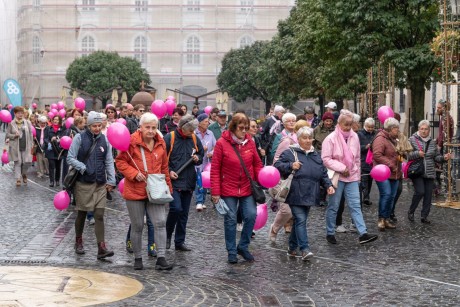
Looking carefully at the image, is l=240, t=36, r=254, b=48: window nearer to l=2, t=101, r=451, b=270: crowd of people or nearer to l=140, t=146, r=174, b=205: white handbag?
l=2, t=101, r=451, b=270: crowd of people

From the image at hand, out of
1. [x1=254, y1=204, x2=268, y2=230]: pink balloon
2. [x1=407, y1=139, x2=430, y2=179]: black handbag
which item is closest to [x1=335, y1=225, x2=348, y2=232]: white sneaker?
[x1=407, y1=139, x2=430, y2=179]: black handbag

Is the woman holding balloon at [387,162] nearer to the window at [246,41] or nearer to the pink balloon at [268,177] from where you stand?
the pink balloon at [268,177]

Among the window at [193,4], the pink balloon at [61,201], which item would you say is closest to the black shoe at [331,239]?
the pink balloon at [61,201]

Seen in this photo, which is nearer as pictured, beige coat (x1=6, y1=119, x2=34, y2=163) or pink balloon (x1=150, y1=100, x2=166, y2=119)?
pink balloon (x1=150, y1=100, x2=166, y2=119)

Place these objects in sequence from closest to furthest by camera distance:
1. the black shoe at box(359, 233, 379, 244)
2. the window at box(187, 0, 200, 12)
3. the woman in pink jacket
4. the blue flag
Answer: the black shoe at box(359, 233, 379, 244) → the woman in pink jacket → the blue flag → the window at box(187, 0, 200, 12)

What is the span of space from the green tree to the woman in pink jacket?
222ft

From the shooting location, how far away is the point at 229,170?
11906mm

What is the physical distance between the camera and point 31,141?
78.2 ft

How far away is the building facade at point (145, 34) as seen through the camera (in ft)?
286

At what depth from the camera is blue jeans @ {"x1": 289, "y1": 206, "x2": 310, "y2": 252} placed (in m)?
12.0

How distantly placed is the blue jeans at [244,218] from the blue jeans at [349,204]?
1.94 meters

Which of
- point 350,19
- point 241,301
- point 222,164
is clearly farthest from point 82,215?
point 350,19

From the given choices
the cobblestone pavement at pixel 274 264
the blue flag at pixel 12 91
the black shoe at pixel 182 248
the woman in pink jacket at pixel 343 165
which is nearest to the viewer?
the cobblestone pavement at pixel 274 264

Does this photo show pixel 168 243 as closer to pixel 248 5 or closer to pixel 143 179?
pixel 143 179
